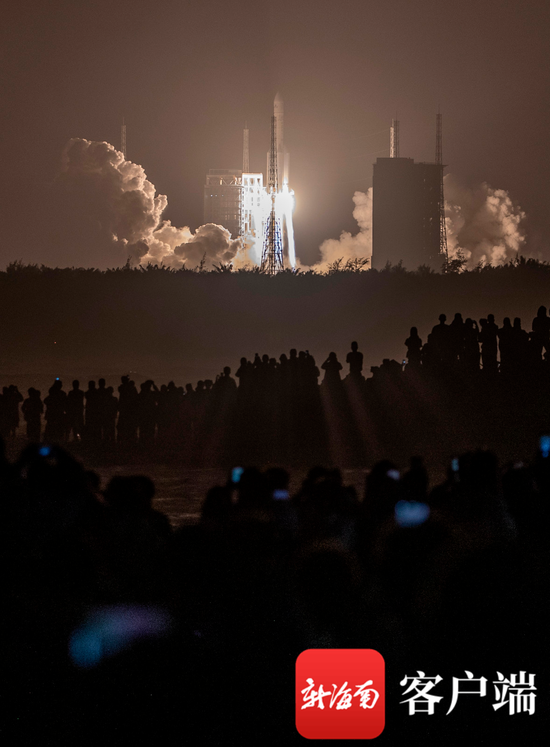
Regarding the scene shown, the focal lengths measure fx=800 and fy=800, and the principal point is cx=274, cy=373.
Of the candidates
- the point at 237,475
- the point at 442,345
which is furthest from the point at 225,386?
the point at 237,475

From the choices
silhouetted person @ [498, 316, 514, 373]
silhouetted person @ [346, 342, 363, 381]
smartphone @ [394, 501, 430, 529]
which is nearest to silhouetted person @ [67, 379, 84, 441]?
silhouetted person @ [346, 342, 363, 381]

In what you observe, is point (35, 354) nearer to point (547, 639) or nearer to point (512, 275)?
point (512, 275)

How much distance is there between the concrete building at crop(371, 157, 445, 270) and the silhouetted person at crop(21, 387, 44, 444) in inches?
3991

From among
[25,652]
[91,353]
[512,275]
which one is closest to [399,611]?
[25,652]

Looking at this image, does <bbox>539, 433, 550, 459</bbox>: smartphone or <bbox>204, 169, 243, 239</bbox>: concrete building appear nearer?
<bbox>539, 433, 550, 459</bbox>: smartphone

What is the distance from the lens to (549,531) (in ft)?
23.0

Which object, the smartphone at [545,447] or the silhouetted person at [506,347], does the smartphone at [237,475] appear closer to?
the smartphone at [545,447]

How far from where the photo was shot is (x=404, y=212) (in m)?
122

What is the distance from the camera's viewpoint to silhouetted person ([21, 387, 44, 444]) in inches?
925

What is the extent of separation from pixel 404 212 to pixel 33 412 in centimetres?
10558

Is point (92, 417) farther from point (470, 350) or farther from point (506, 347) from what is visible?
point (506, 347)

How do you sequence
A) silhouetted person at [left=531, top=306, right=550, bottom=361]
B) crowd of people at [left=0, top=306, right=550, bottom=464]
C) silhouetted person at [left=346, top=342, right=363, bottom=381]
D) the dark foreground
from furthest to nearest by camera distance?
silhouetted person at [left=346, top=342, right=363, bottom=381] < silhouetted person at [left=531, top=306, right=550, bottom=361] < crowd of people at [left=0, top=306, right=550, bottom=464] < the dark foreground

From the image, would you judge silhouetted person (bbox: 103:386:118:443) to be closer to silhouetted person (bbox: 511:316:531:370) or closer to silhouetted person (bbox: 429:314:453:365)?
silhouetted person (bbox: 429:314:453:365)

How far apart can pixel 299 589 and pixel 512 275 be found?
56.5m
